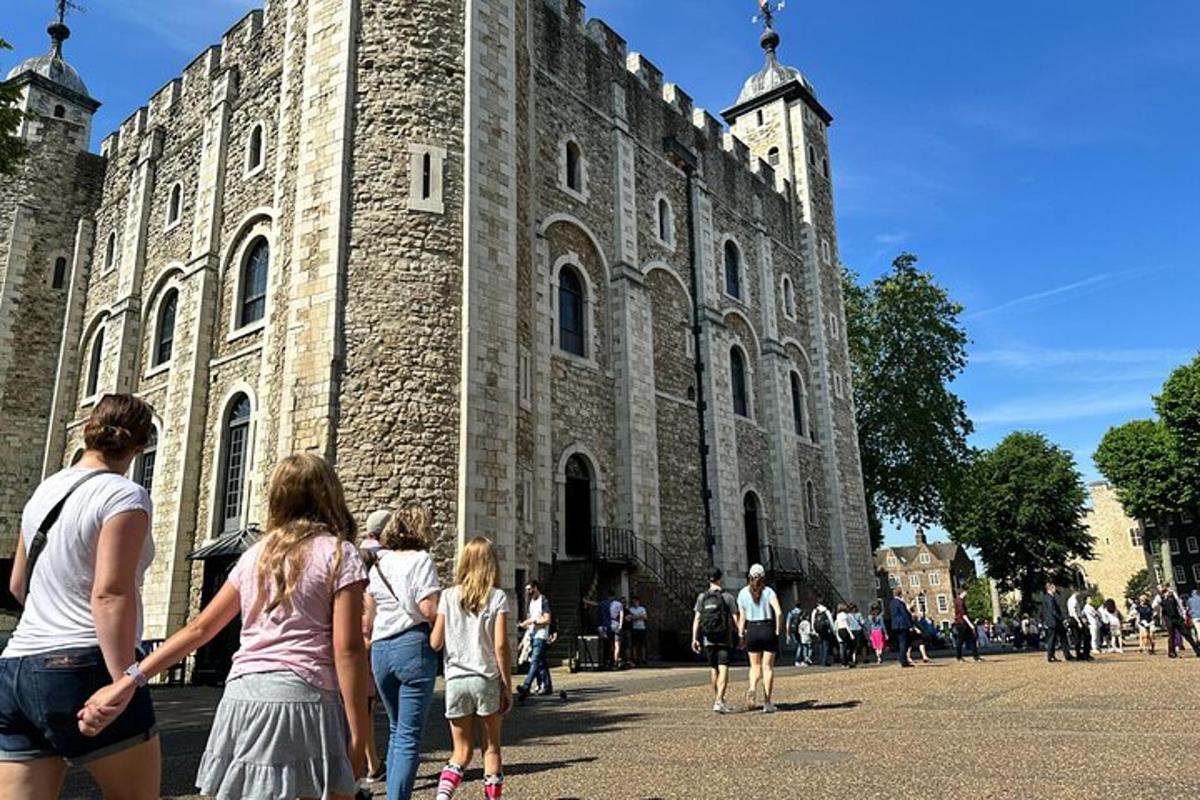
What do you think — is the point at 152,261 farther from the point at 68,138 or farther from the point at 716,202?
the point at 716,202

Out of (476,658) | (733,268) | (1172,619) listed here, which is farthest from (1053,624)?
(476,658)

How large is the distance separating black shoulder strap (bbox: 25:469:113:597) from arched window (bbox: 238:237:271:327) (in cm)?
1679

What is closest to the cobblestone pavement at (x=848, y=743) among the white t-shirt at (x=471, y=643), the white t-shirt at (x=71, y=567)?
the white t-shirt at (x=471, y=643)

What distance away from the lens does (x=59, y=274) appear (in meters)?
24.9

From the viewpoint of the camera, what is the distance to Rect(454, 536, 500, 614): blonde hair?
14.9 feet

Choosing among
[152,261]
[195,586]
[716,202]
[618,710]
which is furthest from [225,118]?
[618,710]

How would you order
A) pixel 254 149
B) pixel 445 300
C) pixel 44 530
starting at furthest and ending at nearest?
pixel 254 149, pixel 445 300, pixel 44 530

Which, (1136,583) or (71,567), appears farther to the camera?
(1136,583)

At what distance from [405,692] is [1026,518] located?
4490 cm

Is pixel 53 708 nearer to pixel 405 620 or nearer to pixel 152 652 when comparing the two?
pixel 152 652

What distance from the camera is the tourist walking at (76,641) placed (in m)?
2.46

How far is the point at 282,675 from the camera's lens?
2.51 meters

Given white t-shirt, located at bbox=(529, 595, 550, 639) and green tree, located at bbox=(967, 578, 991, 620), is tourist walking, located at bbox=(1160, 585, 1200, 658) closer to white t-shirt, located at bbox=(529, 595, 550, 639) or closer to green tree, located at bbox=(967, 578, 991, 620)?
white t-shirt, located at bbox=(529, 595, 550, 639)

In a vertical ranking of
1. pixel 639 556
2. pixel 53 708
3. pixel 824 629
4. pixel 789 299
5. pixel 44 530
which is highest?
pixel 789 299
